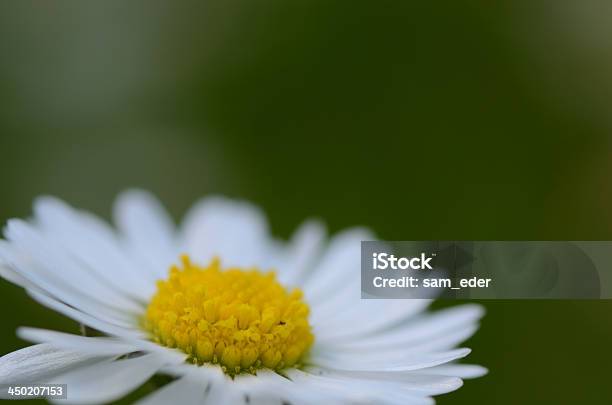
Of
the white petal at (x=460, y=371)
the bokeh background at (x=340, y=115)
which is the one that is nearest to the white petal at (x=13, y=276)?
the white petal at (x=460, y=371)

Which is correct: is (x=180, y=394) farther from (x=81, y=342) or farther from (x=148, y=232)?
(x=148, y=232)

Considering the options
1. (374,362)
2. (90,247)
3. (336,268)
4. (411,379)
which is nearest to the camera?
(411,379)

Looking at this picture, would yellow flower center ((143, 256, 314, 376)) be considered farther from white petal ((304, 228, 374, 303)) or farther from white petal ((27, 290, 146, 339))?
white petal ((304, 228, 374, 303))

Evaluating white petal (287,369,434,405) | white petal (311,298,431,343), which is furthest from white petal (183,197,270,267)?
white petal (287,369,434,405)

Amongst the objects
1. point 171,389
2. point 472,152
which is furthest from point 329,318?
point 472,152

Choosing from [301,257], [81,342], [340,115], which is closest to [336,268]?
[301,257]

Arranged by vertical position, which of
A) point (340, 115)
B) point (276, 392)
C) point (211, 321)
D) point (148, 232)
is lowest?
point (276, 392)
